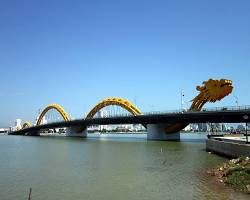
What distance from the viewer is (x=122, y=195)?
80.4 ft

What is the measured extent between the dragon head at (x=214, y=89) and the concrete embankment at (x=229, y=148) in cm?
3705

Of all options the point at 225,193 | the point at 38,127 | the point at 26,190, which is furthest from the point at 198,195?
the point at 38,127

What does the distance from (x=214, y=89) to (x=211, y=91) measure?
100cm

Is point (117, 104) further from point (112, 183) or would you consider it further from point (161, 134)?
→ point (112, 183)

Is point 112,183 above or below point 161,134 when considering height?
below

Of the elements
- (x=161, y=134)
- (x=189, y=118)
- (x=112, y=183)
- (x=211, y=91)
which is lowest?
(x=112, y=183)

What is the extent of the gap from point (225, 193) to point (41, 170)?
64.6 ft

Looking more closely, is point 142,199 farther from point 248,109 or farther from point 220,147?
point 248,109

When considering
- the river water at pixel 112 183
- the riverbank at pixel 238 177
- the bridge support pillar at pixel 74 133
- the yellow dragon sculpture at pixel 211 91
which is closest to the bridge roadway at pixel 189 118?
the yellow dragon sculpture at pixel 211 91

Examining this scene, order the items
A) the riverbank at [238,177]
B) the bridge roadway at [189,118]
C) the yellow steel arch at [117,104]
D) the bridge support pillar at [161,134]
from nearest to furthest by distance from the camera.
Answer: the riverbank at [238,177], the bridge roadway at [189,118], the bridge support pillar at [161,134], the yellow steel arch at [117,104]

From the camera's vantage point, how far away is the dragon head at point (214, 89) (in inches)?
3784

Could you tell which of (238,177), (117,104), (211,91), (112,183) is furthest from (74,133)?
(238,177)

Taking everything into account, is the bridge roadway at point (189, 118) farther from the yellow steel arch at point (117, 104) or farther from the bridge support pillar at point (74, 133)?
the bridge support pillar at point (74, 133)

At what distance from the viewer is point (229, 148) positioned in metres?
46.4
